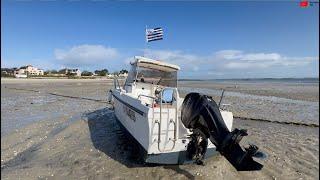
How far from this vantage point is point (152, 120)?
Answer: 21.7 ft

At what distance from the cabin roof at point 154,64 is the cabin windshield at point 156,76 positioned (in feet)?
0.52

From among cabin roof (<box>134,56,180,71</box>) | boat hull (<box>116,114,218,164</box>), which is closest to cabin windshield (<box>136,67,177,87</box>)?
cabin roof (<box>134,56,180,71</box>)

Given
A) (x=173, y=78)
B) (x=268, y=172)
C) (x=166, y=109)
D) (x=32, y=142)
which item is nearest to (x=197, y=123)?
(x=166, y=109)

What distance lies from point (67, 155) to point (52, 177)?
4.96ft

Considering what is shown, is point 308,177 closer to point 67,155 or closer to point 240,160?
point 240,160

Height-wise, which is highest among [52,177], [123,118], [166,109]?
[166,109]

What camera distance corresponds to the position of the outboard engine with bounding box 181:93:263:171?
4852 mm

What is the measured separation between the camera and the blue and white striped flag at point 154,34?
11.8m

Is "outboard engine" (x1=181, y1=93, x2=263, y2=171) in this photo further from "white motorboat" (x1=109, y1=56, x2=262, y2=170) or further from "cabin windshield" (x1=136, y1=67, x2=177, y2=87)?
"cabin windshield" (x1=136, y1=67, x2=177, y2=87)

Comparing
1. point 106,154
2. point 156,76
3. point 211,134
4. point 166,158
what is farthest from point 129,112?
point 211,134

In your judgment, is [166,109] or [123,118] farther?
[123,118]

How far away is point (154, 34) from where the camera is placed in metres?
11.9

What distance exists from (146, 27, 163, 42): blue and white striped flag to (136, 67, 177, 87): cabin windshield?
1625 mm

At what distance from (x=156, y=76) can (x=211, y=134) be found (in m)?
5.50
